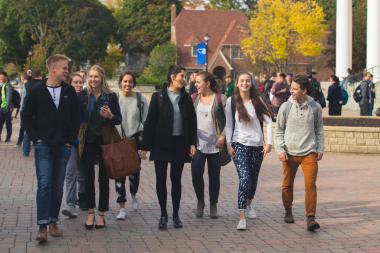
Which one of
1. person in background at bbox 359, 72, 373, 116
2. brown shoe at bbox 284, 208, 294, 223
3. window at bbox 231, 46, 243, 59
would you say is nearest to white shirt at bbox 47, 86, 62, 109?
brown shoe at bbox 284, 208, 294, 223

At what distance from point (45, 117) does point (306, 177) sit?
3041 millimetres

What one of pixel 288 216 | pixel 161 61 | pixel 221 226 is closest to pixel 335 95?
pixel 288 216

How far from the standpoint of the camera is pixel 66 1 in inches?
3364

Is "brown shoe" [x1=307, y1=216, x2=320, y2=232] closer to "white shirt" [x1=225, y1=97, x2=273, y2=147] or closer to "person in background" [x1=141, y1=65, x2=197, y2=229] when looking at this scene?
"white shirt" [x1=225, y1=97, x2=273, y2=147]

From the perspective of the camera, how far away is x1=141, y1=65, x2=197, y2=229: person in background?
8930 millimetres

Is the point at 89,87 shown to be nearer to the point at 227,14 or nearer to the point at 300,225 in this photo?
the point at 300,225

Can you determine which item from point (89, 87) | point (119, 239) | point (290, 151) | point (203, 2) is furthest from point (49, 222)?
point (203, 2)

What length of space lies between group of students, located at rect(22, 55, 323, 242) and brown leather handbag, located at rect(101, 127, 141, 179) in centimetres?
12

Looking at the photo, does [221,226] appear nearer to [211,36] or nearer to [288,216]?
[288,216]

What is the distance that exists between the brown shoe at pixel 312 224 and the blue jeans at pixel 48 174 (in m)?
2.79

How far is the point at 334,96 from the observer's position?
22203 millimetres

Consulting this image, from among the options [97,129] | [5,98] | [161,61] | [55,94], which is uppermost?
[161,61]

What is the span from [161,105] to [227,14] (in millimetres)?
82043

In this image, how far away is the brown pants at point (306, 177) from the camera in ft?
29.2
